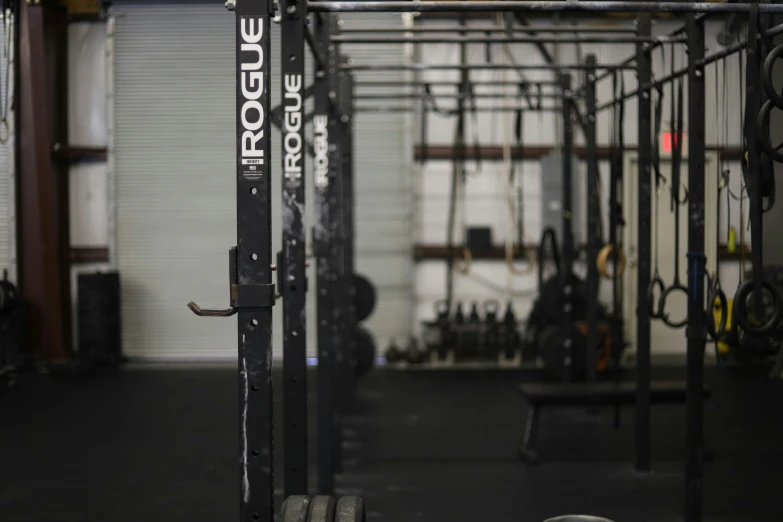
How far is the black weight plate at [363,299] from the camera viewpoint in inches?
268

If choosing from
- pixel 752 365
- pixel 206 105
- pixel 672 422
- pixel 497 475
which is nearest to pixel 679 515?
pixel 497 475

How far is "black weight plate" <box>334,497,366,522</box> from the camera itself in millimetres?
2482

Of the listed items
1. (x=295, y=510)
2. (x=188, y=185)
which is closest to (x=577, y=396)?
(x=295, y=510)

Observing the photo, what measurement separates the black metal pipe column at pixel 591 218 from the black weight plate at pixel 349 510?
329 centimetres

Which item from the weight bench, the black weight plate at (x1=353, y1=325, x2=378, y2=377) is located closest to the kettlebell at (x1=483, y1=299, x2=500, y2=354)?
the black weight plate at (x1=353, y1=325, x2=378, y2=377)

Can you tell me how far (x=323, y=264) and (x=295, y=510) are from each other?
1.72 meters

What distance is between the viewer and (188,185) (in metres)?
5.63

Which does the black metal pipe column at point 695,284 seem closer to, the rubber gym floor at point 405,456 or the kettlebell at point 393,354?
→ the rubber gym floor at point 405,456

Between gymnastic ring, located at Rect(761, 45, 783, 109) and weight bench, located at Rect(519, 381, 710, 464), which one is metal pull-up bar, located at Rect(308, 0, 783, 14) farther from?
weight bench, located at Rect(519, 381, 710, 464)

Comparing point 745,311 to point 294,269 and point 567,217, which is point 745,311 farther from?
point 567,217

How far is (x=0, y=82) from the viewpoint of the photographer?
2947mm

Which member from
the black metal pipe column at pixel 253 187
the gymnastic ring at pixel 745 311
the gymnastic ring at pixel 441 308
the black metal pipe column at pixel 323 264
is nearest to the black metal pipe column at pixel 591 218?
the black metal pipe column at pixel 323 264

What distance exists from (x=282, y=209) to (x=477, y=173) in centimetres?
579

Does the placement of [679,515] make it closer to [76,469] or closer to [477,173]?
[76,469]
